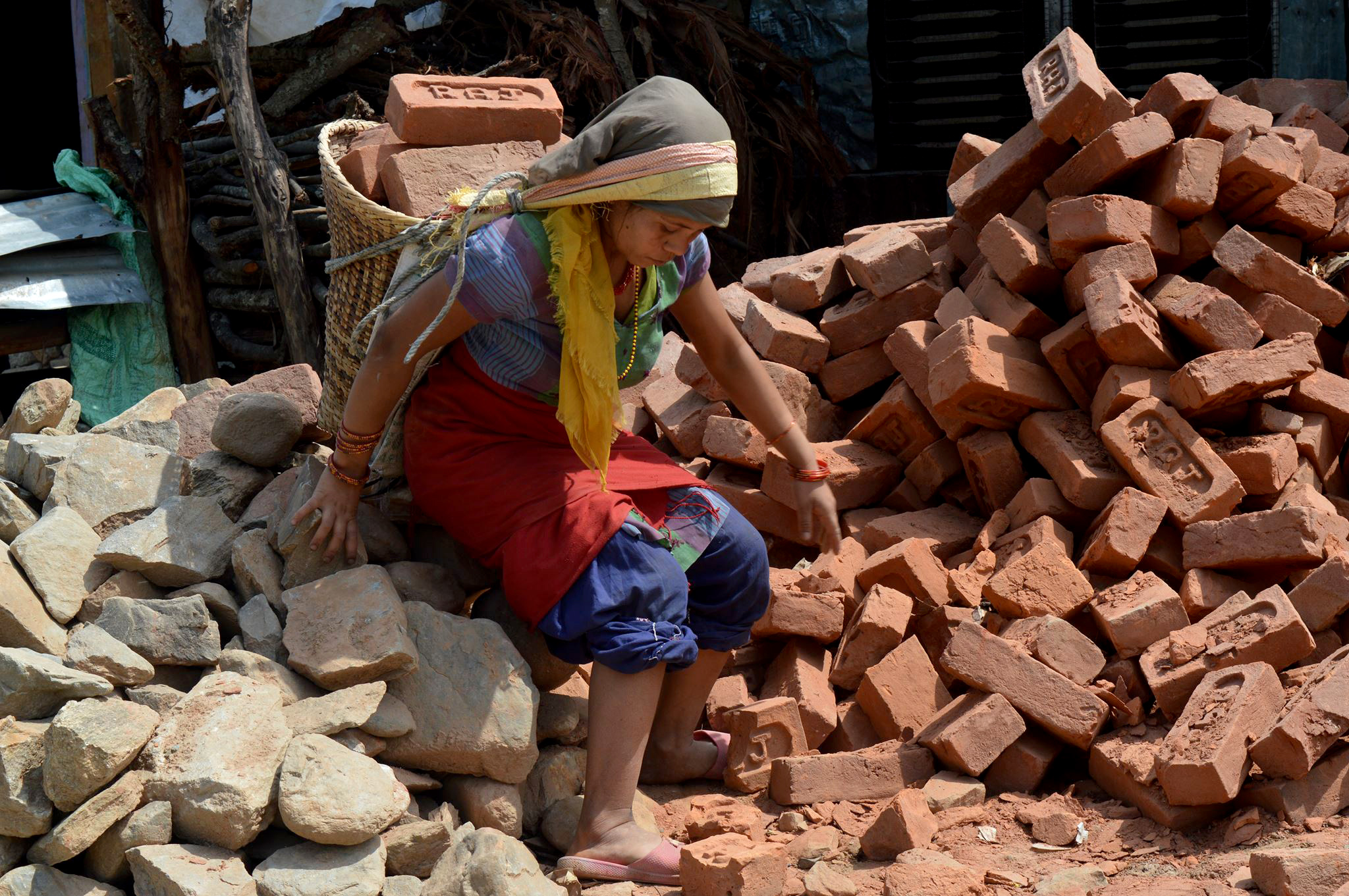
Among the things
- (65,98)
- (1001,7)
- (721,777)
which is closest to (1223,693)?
(721,777)

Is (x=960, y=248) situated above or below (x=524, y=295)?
below

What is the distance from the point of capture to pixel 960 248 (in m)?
4.48

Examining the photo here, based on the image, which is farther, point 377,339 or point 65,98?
point 65,98

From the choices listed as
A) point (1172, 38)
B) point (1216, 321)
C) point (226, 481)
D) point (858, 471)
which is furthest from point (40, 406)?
point (1172, 38)

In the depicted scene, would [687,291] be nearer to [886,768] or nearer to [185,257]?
[886,768]

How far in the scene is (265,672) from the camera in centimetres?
267

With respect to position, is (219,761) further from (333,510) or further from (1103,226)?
(1103,226)

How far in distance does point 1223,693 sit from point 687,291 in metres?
1.54

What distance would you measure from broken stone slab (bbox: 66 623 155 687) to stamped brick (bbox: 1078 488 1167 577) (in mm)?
2368

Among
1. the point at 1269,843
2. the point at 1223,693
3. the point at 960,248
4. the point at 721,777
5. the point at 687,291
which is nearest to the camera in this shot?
the point at 1269,843

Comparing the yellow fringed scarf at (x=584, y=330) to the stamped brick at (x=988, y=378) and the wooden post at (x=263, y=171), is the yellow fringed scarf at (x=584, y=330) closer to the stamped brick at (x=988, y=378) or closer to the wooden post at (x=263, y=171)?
the stamped brick at (x=988, y=378)

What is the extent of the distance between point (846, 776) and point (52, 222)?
4.77 m

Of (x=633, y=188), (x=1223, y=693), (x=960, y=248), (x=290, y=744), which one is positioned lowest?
(x=1223, y=693)

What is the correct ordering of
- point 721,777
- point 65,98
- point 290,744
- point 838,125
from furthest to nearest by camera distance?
1. point 65,98
2. point 838,125
3. point 721,777
4. point 290,744
